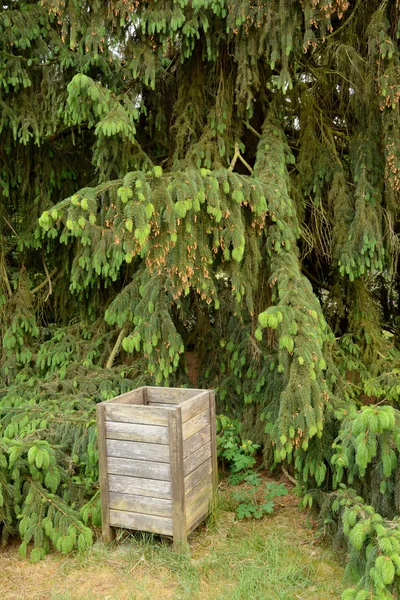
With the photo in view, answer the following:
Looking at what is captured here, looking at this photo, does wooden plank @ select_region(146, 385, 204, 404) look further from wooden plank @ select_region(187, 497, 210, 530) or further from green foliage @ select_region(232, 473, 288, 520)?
green foliage @ select_region(232, 473, 288, 520)

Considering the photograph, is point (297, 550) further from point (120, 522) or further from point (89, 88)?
point (89, 88)

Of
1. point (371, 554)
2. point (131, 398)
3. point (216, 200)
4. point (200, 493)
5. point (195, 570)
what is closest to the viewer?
point (371, 554)

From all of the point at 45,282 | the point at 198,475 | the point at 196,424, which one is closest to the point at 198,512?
the point at 198,475

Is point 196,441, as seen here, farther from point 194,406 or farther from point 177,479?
point 177,479

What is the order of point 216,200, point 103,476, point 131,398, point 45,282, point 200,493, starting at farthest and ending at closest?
point 45,282 < point 131,398 < point 200,493 < point 103,476 < point 216,200

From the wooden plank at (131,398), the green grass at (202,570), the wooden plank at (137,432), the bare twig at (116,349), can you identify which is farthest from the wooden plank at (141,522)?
the bare twig at (116,349)

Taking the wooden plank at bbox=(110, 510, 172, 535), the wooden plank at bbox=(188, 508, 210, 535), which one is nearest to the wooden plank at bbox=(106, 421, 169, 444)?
the wooden plank at bbox=(110, 510, 172, 535)

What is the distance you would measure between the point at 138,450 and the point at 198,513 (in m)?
0.61

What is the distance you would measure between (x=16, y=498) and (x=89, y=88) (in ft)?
9.41

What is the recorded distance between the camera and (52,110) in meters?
4.69

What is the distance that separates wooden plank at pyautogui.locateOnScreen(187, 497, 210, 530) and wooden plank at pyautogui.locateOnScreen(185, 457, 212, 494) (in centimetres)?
15

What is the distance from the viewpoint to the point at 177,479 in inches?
131

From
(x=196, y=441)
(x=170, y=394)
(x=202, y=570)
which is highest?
(x=170, y=394)

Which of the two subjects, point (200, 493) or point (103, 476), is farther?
point (200, 493)
